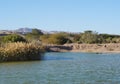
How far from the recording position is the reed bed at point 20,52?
104 feet

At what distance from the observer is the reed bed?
31688 millimetres

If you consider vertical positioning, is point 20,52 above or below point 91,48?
above

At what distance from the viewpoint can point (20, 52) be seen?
32625 mm

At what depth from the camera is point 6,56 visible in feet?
104

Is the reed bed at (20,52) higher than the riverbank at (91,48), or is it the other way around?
the reed bed at (20,52)

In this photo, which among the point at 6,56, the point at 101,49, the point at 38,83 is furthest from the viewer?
the point at 101,49

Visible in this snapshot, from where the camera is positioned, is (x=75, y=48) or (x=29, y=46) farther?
(x=75, y=48)

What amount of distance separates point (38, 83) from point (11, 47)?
15.2 metres

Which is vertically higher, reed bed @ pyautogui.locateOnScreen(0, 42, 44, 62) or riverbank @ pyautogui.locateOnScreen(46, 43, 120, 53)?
reed bed @ pyautogui.locateOnScreen(0, 42, 44, 62)

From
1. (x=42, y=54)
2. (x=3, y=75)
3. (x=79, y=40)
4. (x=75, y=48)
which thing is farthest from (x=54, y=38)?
(x=3, y=75)

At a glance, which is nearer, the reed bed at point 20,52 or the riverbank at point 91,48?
the reed bed at point 20,52

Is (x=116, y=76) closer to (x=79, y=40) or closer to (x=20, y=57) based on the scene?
(x=20, y=57)

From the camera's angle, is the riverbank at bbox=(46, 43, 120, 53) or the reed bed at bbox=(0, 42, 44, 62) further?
the riverbank at bbox=(46, 43, 120, 53)

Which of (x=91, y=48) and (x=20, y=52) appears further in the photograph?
(x=91, y=48)
